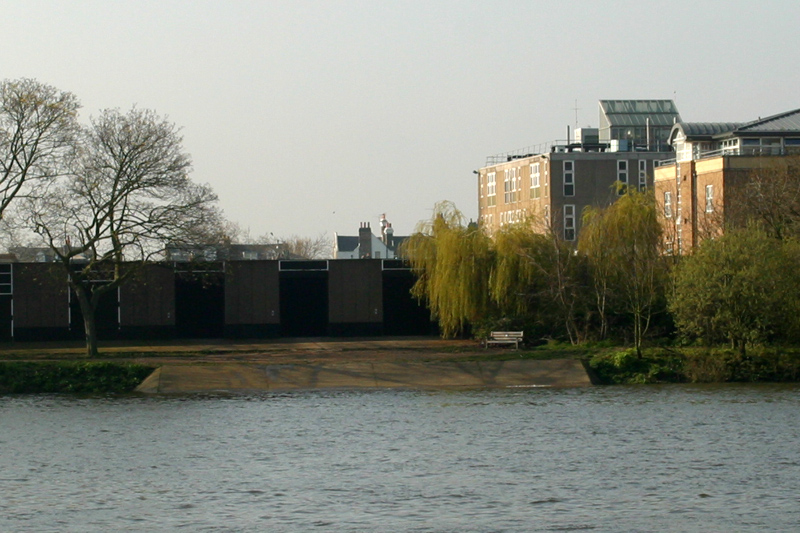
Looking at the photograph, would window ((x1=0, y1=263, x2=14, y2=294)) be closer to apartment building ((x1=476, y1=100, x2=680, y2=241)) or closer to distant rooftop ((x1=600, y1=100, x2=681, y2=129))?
apartment building ((x1=476, y1=100, x2=680, y2=241))

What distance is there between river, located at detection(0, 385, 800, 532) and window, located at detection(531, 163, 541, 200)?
49.7m

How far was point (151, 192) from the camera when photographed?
47406 millimetres

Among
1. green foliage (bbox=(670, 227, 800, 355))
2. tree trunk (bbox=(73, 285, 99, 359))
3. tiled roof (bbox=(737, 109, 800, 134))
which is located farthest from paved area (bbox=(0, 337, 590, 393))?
tiled roof (bbox=(737, 109, 800, 134))

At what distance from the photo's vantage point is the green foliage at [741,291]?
42.5 meters

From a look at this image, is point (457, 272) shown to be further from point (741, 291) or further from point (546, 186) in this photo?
point (546, 186)

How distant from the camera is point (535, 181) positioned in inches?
3580

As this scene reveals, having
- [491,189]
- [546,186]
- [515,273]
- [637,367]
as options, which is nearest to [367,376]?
[515,273]

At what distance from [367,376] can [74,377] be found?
1155 cm

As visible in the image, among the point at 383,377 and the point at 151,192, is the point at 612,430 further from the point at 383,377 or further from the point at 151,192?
the point at 151,192

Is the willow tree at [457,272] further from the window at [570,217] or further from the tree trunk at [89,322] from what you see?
the window at [570,217]

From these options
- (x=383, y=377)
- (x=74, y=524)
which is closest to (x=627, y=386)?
(x=383, y=377)

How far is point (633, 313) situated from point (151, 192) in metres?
20.9

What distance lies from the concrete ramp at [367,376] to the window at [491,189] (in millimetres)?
55488

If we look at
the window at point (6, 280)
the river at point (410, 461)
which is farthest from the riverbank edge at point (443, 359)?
the window at point (6, 280)
